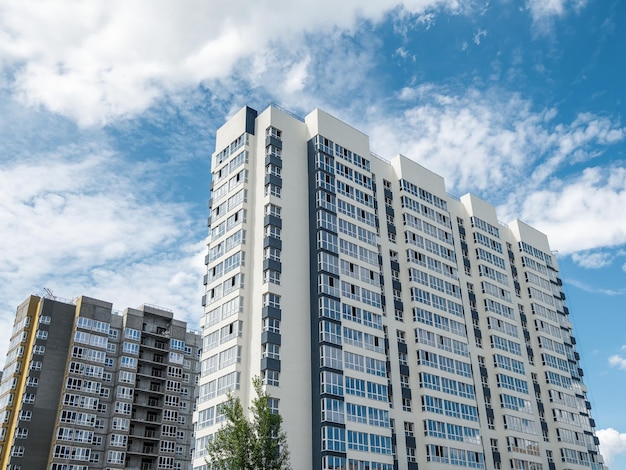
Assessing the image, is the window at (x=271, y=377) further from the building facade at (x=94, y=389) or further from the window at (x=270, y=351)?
the building facade at (x=94, y=389)

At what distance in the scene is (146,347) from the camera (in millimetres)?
113188

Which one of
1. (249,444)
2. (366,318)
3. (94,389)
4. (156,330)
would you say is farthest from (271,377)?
(156,330)

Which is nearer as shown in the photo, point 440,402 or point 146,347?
point 440,402

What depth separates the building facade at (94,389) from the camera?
97.5 metres

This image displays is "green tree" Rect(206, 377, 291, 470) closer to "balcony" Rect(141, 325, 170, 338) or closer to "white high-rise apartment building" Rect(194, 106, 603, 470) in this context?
"white high-rise apartment building" Rect(194, 106, 603, 470)

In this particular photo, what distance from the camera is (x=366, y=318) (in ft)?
224

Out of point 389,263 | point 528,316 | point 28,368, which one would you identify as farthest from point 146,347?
point 528,316

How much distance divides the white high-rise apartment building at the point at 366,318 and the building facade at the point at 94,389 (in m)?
46.1

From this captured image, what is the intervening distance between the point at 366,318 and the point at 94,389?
190ft

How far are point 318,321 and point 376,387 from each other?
959 centimetres

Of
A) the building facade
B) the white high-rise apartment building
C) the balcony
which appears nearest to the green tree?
the white high-rise apartment building

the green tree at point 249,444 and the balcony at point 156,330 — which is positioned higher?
the balcony at point 156,330

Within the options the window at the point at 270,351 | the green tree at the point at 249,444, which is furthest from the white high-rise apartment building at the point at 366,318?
the green tree at the point at 249,444

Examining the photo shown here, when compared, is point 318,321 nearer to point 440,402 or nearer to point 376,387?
point 376,387
